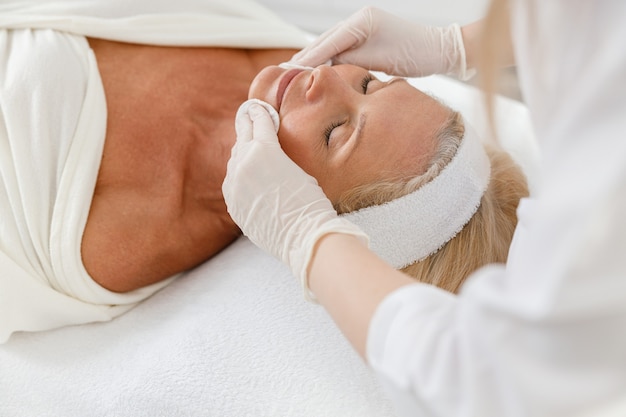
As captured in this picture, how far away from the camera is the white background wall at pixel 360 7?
2.34 m

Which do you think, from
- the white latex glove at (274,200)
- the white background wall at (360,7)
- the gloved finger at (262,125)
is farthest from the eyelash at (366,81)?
the white background wall at (360,7)

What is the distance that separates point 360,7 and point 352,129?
1.23 m

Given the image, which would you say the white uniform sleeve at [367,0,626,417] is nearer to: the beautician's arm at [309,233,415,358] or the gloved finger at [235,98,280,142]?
the beautician's arm at [309,233,415,358]

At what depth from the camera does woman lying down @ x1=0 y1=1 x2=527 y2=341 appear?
1297 millimetres

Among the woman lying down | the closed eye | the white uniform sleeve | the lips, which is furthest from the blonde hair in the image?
the white uniform sleeve

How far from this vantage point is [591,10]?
0.68 meters

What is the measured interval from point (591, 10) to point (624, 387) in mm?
379

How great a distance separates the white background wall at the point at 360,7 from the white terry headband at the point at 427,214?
116 cm

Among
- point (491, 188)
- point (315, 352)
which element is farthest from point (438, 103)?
point (315, 352)

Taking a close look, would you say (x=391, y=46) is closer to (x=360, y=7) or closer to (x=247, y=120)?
(x=247, y=120)

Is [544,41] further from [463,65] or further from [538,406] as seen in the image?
[463,65]

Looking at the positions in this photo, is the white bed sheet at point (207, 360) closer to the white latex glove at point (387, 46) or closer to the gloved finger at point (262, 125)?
the white latex glove at point (387, 46)

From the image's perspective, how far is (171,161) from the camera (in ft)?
5.12

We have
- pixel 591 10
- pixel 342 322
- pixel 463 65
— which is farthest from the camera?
pixel 463 65
